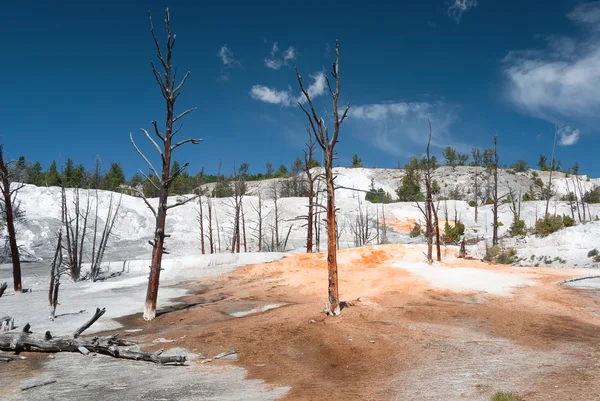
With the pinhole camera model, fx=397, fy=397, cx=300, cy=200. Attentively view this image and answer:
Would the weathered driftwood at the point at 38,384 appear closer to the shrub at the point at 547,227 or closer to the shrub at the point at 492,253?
the shrub at the point at 492,253

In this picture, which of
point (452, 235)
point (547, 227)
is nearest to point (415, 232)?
point (452, 235)

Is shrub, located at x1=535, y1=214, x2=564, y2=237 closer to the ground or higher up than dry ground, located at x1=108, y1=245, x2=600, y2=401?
higher up

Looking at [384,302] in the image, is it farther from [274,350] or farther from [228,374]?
[228,374]

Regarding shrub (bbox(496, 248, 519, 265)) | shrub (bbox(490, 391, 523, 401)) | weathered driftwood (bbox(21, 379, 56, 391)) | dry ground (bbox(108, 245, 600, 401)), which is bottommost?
shrub (bbox(496, 248, 519, 265))

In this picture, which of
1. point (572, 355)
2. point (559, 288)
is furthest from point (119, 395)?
point (559, 288)

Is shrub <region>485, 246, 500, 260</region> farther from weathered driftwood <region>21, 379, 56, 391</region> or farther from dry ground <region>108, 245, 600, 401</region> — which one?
weathered driftwood <region>21, 379, 56, 391</region>

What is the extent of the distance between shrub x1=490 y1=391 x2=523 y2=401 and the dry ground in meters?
0.19

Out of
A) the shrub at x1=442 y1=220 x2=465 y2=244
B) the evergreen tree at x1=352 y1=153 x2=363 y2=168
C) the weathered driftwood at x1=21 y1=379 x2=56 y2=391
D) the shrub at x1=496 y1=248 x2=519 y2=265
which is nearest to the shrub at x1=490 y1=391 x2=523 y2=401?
the weathered driftwood at x1=21 y1=379 x2=56 y2=391

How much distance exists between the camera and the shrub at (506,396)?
4973 mm

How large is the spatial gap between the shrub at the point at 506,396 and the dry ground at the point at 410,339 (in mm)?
193

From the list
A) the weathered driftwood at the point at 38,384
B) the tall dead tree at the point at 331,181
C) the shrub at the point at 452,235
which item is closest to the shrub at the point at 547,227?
the shrub at the point at 452,235

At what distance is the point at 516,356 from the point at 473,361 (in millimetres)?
954

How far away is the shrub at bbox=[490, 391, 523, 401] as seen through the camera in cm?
497

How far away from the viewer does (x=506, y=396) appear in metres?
5.02
